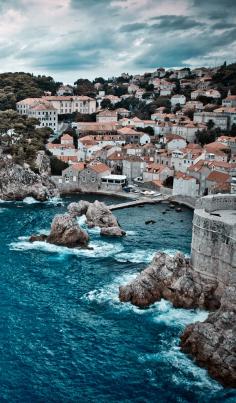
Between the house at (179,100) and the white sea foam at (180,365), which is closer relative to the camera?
the white sea foam at (180,365)

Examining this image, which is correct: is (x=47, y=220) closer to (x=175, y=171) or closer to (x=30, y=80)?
(x=175, y=171)

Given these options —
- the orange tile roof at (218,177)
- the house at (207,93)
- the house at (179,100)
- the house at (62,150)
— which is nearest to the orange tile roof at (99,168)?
the house at (62,150)

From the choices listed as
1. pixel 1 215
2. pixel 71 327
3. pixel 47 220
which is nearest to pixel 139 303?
pixel 71 327

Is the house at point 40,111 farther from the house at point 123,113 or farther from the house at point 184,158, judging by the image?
the house at point 184,158

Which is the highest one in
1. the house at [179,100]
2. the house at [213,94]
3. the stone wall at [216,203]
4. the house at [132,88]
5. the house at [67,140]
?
the house at [132,88]

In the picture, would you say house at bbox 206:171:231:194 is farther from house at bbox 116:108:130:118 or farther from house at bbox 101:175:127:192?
house at bbox 116:108:130:118

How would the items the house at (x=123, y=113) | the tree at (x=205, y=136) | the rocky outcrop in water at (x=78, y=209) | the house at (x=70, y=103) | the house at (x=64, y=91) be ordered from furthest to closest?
the house at (x=64, y=91)
the house at (x=123, y=113)
the house at (x=70, y=103)
the tree at (x=205, y=136)
the rocky outcrop in water at (x=78, y=209)
